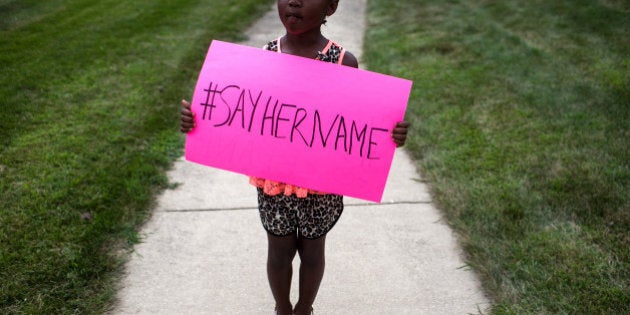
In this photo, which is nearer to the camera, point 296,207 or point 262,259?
point 296,207

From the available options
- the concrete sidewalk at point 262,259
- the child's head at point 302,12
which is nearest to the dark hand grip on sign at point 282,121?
the child's head at point 302,12

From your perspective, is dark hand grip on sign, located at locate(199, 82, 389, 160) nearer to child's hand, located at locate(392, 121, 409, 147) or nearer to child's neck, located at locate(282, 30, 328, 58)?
child's hand, located at locate(392, 121, 409, 147)

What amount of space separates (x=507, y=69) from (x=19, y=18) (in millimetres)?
5893

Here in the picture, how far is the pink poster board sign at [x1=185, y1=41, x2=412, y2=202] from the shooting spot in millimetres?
2027

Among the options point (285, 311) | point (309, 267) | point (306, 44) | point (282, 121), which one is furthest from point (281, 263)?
point (306, 44)

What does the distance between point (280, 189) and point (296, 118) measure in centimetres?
29

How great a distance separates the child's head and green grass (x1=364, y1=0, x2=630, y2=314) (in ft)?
5.28

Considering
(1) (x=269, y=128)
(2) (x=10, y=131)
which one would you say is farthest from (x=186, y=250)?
(2) (x=10, y=131)

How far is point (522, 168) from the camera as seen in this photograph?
150 inches

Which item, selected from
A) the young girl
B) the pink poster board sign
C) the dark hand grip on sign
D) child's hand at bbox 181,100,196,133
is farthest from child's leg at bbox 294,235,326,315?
child's hand at bbox 181,100,196,133

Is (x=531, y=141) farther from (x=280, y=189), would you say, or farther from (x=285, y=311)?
(x=280, y=189)

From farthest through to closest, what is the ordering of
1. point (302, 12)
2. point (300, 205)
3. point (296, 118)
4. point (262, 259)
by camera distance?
point (262, 259) < point (300, 205) < point (296, 118) < point (302, 12)

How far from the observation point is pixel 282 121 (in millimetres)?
2031

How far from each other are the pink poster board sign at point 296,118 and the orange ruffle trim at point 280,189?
44 mm
